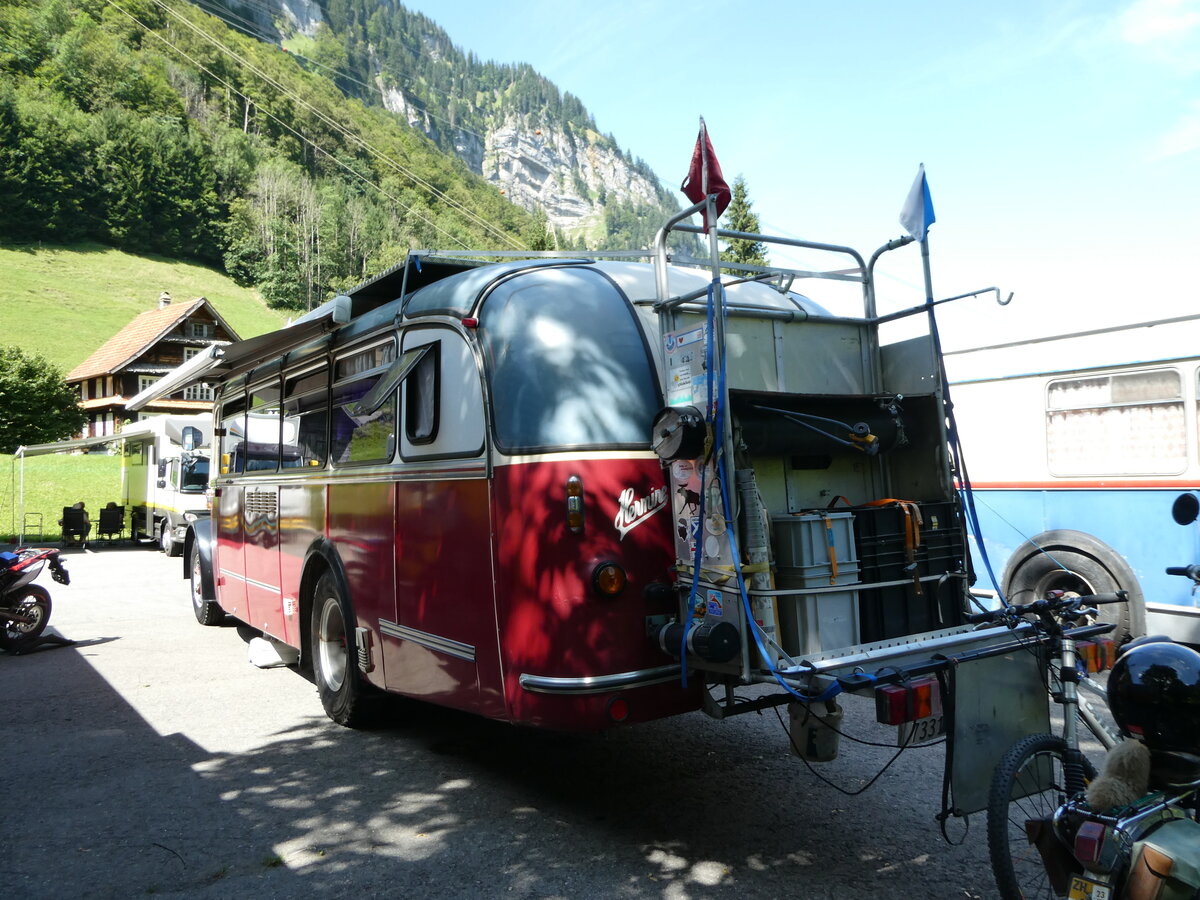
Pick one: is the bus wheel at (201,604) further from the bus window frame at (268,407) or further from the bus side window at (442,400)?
the bus side window at (442,400)

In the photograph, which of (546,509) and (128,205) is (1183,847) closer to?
(546,509)

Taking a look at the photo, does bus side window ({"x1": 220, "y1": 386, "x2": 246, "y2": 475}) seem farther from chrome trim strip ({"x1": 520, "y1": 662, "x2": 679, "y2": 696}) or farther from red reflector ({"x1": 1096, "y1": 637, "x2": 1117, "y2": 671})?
red reflector ({"x1": 1096, "y1": 637, "x2": 1117, "y2": 671})

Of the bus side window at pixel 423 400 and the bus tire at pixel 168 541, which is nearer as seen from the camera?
the bus side window at pixel 423 400

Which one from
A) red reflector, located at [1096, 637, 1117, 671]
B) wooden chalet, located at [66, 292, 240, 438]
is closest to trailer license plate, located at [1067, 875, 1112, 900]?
red reflector, located at [1096, 637, 1117, 671]

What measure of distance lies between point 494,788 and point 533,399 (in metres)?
2.22

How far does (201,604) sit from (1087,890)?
33.2 feet

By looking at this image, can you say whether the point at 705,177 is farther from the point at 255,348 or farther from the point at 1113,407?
the point at 1113,407

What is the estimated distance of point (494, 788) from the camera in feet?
16.1

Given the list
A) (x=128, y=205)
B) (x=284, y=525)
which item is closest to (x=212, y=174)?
(x=128, y=205)

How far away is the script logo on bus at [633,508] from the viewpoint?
411 cm

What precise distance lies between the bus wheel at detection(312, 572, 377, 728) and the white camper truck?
1297 cm

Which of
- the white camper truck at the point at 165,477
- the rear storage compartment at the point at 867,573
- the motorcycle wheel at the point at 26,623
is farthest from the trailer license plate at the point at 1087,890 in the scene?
the white camper truck at the point at 165,477

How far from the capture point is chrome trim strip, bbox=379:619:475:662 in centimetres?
441

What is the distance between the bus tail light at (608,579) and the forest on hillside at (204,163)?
6360 cm
